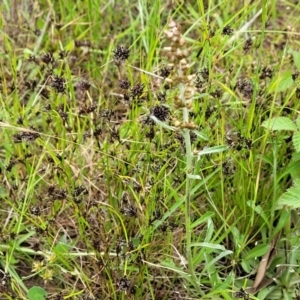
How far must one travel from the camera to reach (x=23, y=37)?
238 cm

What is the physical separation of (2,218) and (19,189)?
11cm

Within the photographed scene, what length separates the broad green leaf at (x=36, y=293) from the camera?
5.25 ft

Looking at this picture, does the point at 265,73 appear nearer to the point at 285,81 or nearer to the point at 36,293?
the point at 285,81

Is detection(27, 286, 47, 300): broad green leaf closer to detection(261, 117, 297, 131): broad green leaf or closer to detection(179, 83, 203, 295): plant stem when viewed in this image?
detection(179, 83, 203, 295): plant stem

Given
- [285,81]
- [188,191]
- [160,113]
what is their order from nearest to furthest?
[188,191]
[160,113]
[285,81]

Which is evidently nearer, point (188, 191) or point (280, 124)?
point (188, 191)

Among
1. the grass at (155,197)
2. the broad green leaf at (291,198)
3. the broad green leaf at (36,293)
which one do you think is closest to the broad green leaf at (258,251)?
the grass at (155,197)

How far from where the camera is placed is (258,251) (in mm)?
1627

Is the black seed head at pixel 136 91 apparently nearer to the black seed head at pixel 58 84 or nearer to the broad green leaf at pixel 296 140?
the black seed head at pixel 58 84

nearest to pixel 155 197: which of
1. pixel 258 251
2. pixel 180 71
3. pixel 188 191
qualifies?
pixel 188 191

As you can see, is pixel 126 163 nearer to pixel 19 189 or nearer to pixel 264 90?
pixel 19 189

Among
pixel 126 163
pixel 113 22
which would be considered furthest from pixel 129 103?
pixel 113 22

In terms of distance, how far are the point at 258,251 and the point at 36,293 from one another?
0.60m

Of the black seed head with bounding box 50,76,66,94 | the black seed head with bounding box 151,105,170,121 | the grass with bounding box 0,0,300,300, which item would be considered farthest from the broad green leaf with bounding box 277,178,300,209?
the black seed head with bounding box 50,76,66,94
